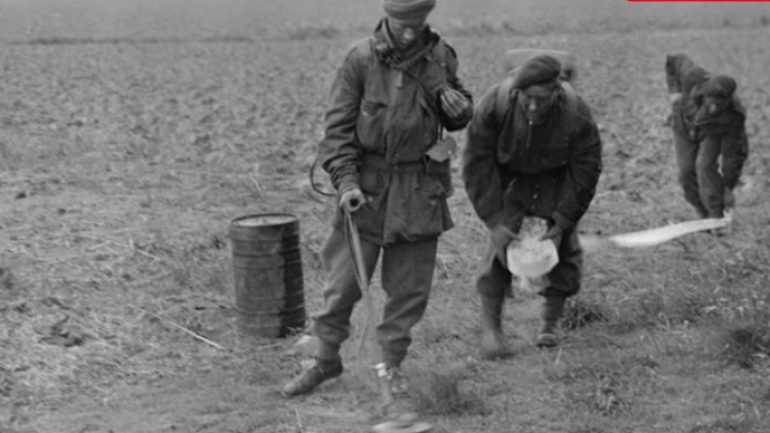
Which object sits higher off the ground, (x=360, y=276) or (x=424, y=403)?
(x=360, y=276)

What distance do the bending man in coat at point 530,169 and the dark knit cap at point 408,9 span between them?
920 millimetres

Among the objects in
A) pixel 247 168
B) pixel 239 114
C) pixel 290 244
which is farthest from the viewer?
pixel 239 114

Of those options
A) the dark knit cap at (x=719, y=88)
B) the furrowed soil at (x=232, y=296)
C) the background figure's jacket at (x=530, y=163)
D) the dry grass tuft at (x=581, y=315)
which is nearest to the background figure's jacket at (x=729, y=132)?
the dark knit cap at (x=719, y=88)

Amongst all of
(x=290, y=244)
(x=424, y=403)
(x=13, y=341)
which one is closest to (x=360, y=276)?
(x=424, y=403)

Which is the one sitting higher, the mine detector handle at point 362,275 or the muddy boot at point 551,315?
the mine detector handle at point 362,275

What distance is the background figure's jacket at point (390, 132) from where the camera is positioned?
202 inches

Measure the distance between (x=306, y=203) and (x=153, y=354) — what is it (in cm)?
385

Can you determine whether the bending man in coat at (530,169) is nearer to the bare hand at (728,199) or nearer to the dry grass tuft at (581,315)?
the dry grass tuft at (581,315)

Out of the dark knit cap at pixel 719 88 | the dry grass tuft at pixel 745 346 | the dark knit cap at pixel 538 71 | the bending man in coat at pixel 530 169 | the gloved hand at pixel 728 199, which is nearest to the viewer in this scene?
the dry grass tuft at pixel 745 346

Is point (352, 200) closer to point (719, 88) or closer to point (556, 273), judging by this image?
point (556, 273)

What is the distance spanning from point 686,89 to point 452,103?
5159mm

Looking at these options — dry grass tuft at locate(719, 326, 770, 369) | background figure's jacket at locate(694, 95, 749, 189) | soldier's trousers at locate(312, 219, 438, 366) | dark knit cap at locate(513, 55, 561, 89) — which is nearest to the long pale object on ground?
background figure's jacket at locate(694, 95, 749, 189)

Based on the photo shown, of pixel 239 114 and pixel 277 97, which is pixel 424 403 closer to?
pixel 239 114

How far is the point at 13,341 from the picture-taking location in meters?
6.05
